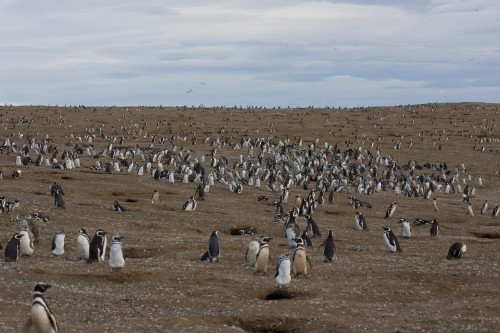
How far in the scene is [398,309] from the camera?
15742 mm

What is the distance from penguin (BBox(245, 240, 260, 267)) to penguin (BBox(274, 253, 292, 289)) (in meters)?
2.80

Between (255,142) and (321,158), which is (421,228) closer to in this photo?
Answer: (321,158)

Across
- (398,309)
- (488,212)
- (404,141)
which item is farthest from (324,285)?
(404,141)

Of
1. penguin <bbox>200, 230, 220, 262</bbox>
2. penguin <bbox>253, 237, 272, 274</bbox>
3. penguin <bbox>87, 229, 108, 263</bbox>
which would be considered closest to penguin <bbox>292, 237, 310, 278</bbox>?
penguin <bbox>253, 237, 272, 274</bbox>

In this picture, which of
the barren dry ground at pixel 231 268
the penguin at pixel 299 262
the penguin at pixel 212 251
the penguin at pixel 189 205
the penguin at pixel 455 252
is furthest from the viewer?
the penguin at pixel 189 205

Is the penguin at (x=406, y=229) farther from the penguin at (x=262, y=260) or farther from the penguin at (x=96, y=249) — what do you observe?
the penguin at (x=96, y=249)

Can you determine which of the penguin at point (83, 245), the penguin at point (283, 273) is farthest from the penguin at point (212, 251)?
the penguin at point (283, 273)

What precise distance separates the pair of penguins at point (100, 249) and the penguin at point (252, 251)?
341cm

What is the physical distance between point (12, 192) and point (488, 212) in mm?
22566

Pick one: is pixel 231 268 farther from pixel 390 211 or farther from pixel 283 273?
pixel 390 211

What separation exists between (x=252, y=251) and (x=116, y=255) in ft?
12.7

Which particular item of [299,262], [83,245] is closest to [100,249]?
[83,245]

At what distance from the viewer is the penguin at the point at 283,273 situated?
661 inches

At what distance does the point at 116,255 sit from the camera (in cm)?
1772
